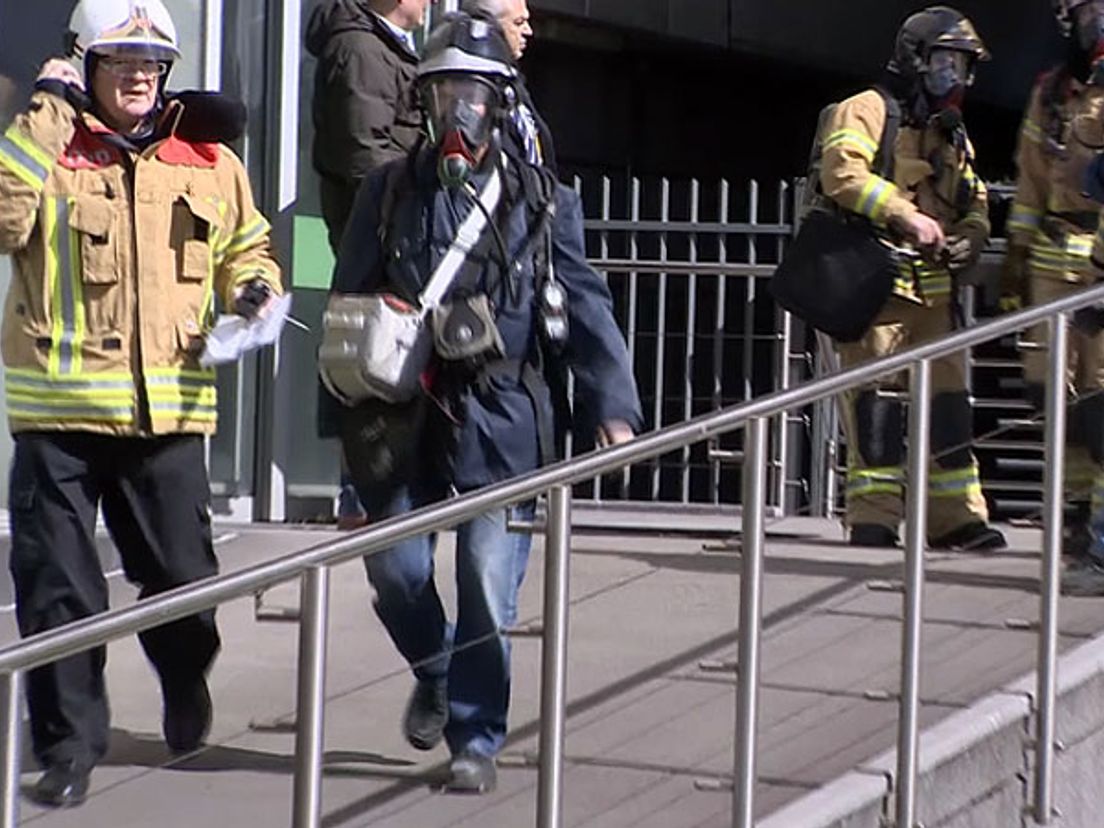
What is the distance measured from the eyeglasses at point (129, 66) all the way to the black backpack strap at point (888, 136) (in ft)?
9.34

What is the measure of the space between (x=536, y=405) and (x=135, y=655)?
1.37m

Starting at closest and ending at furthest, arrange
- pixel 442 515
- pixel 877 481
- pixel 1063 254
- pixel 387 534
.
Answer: pixel 387 534 → pixel 442 515 → pixel 877 481 → pixel 1063 254

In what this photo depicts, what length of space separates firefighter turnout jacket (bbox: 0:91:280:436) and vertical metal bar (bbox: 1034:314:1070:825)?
6.27 ft

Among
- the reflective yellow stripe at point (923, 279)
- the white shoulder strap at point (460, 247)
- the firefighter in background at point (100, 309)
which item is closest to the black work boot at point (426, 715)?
the firefighter in background at point (100, 309)

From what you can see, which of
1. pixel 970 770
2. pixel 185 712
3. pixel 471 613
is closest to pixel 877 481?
pixel 970 770

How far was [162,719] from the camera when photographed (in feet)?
14.9

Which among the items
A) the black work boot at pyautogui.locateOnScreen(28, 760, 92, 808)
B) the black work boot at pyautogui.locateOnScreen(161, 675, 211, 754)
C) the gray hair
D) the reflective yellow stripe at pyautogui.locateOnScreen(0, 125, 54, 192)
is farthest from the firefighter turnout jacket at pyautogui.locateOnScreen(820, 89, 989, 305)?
the black work boot at pyautogui.locateOnScreen(28, 760, 92, 808)

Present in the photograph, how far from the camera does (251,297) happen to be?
5422 mm

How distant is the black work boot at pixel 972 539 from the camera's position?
5.46 metres

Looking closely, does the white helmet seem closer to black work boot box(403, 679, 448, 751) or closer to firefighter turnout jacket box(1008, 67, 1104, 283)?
black work boot box(403, 679, 448, 751)

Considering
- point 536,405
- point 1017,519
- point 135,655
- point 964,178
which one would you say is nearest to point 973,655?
point 1017,519

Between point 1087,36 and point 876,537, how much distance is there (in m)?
2.25

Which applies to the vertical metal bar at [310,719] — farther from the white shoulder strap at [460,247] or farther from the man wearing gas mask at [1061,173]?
Result: the man wearing gas mask at [1061,173]

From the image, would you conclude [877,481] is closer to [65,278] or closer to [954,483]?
[954,483]
